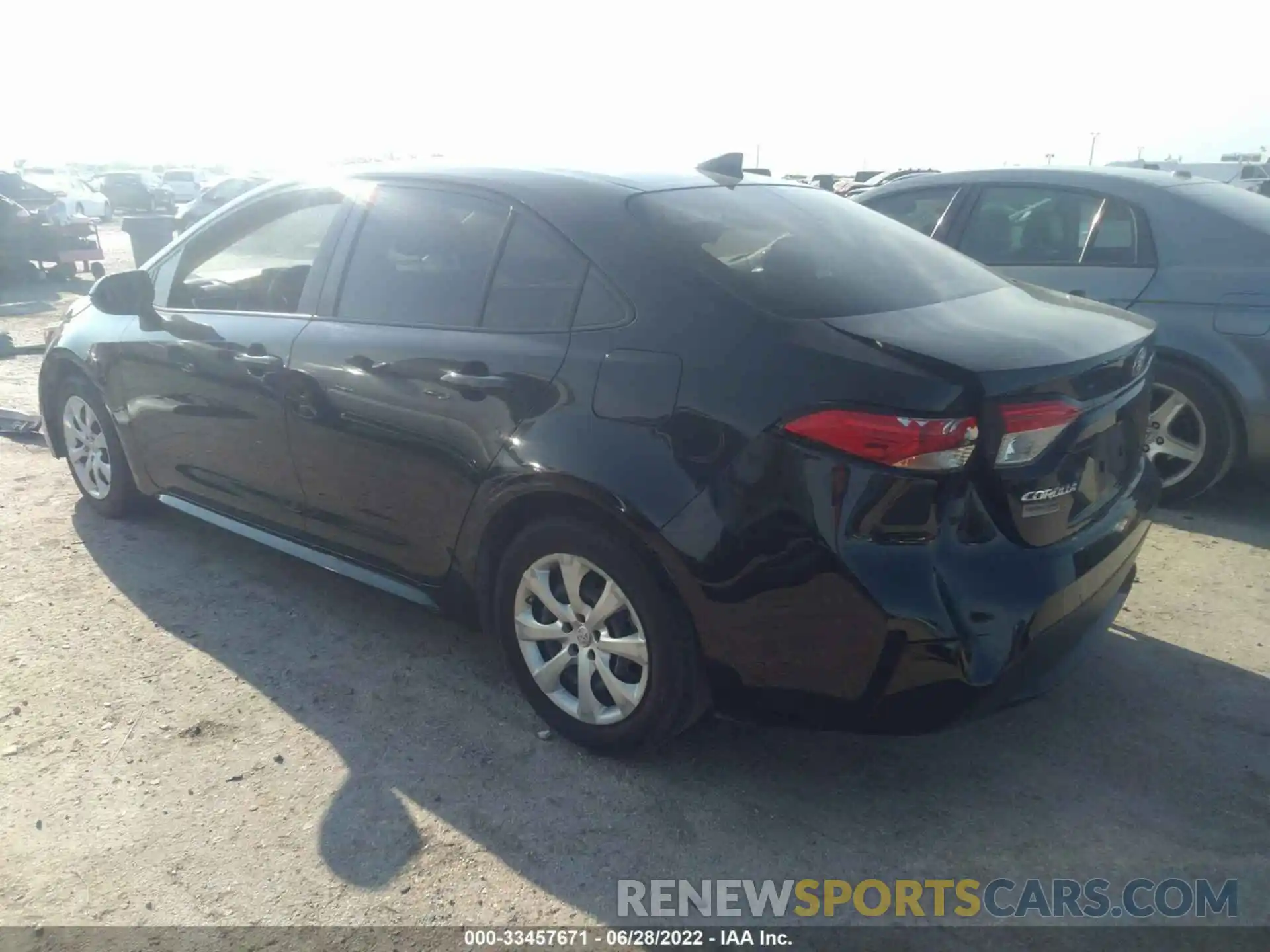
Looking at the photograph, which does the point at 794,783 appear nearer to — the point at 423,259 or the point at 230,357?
the point at 423,259

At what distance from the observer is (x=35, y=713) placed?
3.39 m

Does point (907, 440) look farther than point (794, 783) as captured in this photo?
No

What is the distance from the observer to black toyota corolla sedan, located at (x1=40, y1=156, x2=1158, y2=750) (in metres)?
2.46

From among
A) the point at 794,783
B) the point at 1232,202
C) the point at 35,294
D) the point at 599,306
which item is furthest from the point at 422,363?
the point at 35,294

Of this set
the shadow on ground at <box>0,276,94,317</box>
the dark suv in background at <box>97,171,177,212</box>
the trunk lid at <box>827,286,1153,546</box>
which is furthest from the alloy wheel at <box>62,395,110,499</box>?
the dark suv in background at <box>97,171,177,212</box>

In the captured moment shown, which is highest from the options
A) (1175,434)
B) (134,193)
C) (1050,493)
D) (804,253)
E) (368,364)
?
(804,253)

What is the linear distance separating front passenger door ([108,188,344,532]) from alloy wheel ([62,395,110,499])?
46cm

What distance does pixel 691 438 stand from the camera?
264 centimetres

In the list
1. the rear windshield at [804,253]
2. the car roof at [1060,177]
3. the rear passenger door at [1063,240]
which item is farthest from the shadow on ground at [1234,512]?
the rear windshield at [804,253]

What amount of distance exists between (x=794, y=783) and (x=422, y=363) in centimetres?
175

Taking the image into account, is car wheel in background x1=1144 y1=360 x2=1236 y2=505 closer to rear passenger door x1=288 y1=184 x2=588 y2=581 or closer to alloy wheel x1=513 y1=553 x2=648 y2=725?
alloy wheel x1=513 y1=553 x2=648 y2=725

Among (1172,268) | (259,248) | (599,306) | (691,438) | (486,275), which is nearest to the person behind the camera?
(691,438)

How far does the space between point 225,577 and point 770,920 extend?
2954 mm

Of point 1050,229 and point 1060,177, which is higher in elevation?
point 1060,177
